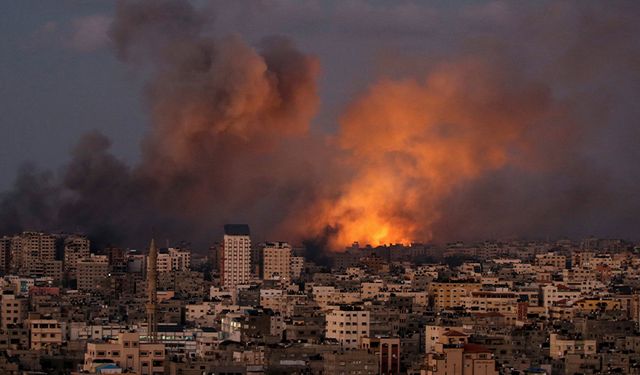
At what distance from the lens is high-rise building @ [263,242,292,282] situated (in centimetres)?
7081

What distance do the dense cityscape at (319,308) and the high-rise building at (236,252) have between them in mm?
69

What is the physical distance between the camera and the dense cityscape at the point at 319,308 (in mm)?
34406

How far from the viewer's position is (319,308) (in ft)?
159

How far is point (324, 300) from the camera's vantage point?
2062 inches

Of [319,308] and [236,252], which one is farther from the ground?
[236,252]

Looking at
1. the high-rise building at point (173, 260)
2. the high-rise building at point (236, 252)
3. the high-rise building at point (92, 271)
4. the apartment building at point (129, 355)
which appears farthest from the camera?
the high-rise building at point (173, 260)

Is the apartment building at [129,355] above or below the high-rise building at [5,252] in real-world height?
below

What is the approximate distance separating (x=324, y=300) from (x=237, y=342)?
47.0 ft

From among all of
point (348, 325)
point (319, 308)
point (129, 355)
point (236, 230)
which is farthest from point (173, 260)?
point (129, 355)

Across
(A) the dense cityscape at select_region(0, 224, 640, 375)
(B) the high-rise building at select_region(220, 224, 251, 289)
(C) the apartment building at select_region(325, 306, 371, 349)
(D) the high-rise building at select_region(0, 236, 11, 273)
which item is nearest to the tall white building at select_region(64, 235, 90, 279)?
(A) the dense cityscape at select_region(0, 224, 640, 375)

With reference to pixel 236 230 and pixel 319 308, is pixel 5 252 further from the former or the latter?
pixel 319 308

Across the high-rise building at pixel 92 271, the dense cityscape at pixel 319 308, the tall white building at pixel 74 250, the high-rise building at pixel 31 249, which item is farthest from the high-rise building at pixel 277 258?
the high-rise building at pixel 31 249

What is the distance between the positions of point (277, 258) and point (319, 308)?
22831 millimetres

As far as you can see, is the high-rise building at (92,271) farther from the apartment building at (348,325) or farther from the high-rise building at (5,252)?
the apartment building at (348,325)
